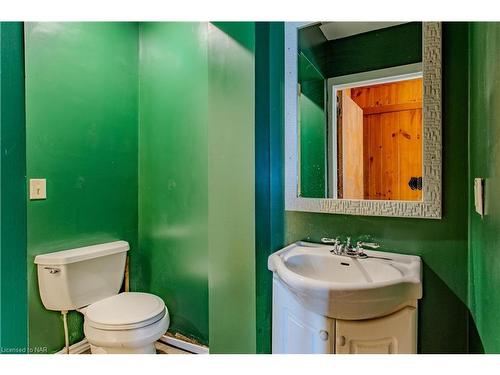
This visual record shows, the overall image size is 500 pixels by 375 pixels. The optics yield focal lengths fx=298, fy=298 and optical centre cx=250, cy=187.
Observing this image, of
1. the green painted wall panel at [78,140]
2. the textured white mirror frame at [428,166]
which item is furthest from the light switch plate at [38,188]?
the textured white mirror frame at [428,166]

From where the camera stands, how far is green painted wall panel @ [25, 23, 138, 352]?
1.54 metres

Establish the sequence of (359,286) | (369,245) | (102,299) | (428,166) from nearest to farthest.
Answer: (359,286)
(428,166)
(369,245)
(102,299)

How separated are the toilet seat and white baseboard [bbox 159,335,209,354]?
44cm

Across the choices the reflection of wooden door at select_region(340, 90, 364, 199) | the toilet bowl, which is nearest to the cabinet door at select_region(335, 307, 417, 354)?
the reflection of wooden door at select_region(340, 90, 364, 199)

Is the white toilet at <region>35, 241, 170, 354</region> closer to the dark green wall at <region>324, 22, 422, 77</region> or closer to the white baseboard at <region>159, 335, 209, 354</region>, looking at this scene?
the white baseboard at <region>159, 335, 209, 354</region>

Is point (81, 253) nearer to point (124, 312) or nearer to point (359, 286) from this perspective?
point (124, 312)

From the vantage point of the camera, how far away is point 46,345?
1.60 m

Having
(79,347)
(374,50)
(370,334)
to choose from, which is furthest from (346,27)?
(79,347)

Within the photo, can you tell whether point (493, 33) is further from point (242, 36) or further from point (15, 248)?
point (15, 248)

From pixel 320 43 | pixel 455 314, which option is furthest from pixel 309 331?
pixel 320 43

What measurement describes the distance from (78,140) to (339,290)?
1610mm

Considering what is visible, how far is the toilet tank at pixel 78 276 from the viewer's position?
152cm

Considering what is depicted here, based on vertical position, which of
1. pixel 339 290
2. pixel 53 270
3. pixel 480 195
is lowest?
pixel 53 270

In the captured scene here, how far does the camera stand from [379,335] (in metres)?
1.01
